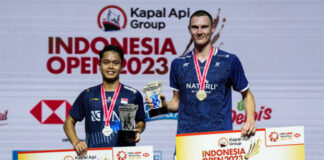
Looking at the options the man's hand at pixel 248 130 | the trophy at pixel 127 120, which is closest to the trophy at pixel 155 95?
the trophy at pixel 127 120

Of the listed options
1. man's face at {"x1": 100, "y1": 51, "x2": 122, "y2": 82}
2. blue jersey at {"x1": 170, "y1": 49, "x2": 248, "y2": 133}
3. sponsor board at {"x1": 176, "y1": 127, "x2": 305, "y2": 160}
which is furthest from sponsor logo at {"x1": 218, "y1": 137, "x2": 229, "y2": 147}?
man's face at {"x1": 100, "y1": 51, "x2": 122, "y2": 82}

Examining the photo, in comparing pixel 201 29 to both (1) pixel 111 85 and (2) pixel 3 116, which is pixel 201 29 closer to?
(1) pixel 111 85

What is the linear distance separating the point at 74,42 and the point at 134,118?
2.33 meters

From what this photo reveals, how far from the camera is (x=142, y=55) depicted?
5.50 metres

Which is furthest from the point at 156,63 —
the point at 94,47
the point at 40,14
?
the point at 40,14

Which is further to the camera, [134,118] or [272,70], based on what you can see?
[272,70]

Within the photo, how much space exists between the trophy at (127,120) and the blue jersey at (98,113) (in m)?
0.13

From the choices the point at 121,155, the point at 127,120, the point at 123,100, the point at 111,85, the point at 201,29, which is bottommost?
the point at 121,155

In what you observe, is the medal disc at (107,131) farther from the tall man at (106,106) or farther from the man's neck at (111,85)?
the man's neck at (111,85)

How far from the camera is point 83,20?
5.49 meters

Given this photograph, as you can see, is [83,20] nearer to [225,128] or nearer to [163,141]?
[163,141]

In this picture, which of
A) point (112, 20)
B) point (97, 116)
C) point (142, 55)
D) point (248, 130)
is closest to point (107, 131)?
point (97, 116)

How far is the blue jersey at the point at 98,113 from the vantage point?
3.50 metres

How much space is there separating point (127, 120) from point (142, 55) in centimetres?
222
